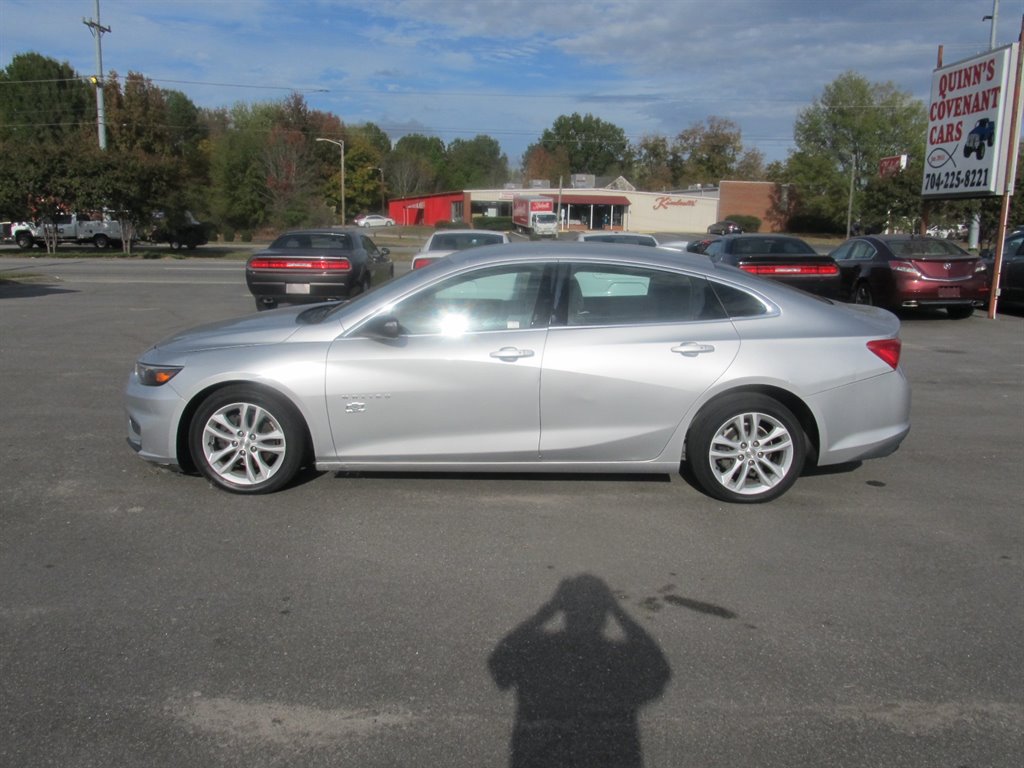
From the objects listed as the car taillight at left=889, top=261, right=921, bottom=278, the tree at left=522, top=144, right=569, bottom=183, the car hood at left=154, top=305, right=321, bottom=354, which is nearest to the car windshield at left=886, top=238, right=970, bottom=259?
the car taillight at left=889, top=261, right=921, bottom=278

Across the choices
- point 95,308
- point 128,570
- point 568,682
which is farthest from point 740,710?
point 95,308

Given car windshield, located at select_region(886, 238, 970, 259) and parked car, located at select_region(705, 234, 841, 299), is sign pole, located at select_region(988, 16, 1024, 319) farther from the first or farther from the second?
parked car, located at select_region(705, 234, 841, 299)

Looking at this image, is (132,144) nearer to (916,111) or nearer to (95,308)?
(95,308)

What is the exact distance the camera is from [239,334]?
18.7 ft

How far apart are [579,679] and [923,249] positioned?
47.8 ft

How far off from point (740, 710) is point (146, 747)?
7.03 feet

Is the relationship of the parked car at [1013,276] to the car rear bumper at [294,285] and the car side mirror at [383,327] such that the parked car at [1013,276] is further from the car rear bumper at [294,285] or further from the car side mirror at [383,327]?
the car side mirror at [383,327]

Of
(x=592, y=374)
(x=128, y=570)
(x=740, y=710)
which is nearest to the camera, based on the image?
(x=740, y=710)

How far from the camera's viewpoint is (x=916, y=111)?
7538cm

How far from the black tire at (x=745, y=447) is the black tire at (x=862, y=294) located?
11.6 m

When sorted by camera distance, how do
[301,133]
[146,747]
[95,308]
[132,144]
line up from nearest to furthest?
1. [146,747]
2. [95,308]
3. [132,144]
4. [301,133]

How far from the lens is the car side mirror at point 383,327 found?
5418mm

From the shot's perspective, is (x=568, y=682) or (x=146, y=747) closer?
(x=146, y=747)

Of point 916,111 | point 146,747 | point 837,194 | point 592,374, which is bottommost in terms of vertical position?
point 146,747
